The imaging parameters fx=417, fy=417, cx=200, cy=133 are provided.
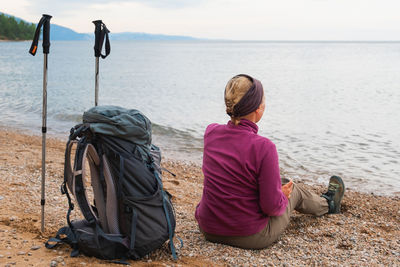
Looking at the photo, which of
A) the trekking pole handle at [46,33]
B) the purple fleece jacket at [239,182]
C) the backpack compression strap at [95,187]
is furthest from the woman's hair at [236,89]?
the trekking pole handle at [46,33]

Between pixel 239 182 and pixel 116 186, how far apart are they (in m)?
1.16

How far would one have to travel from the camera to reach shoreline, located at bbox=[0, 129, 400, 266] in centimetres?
398

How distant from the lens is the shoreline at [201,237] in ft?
13.1

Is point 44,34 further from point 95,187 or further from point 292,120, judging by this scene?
point 292,120

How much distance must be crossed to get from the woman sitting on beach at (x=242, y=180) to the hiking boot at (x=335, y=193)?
1.41 m

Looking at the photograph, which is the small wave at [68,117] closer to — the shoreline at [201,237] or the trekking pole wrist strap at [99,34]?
the shoreline at [201,237]

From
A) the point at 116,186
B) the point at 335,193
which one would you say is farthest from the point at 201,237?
the point at 335,193

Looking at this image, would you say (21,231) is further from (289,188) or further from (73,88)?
(73,88)

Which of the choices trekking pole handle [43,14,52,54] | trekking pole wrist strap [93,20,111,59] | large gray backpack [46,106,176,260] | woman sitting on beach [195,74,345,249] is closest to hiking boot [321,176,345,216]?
woman sitting on beach [195,74,345,249]

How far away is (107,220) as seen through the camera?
388 cm

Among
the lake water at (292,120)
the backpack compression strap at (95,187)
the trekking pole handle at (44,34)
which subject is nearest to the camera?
the backpack compression strap at (95,187)

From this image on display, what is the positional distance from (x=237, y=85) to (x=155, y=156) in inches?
42.1

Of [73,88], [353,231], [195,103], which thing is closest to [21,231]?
[353,231]

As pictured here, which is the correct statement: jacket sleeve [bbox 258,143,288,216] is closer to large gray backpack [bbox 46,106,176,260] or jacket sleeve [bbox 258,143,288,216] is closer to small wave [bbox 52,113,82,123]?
large gray backpack [bbox 46,106,176,260]
